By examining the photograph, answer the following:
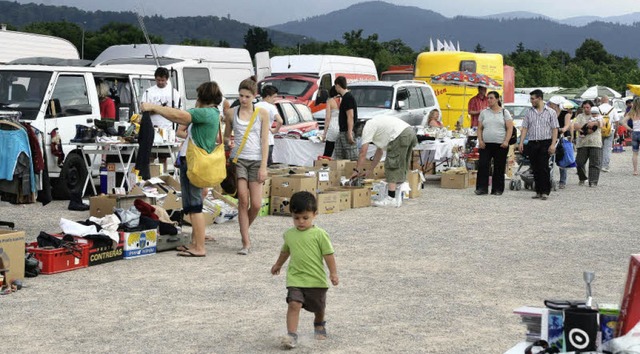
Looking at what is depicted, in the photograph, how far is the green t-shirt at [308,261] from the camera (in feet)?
22.8

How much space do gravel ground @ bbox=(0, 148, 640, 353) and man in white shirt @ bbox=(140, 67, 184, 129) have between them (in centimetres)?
212

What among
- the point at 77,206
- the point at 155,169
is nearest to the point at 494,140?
the point at 155,169

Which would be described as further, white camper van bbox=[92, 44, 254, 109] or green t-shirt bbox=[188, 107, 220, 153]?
white camper van bbox=[92, 44, 254, 109]

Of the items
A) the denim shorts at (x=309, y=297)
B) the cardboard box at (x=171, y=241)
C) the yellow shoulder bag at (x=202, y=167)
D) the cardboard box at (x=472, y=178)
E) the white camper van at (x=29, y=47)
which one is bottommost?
the cardboard box at (x=472, y=178)

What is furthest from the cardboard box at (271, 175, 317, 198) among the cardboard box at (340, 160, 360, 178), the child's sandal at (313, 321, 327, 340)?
the child's sandal at (313, 321, 327, 340)

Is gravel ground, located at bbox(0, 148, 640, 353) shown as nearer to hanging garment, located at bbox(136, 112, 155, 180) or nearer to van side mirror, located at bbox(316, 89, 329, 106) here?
hanging garment, located at bbox(136, 112, 155, 180)

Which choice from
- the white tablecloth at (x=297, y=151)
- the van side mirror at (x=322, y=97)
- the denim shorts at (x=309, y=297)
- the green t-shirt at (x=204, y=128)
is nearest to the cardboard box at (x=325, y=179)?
the white tablecloth at (x=297, y=151)

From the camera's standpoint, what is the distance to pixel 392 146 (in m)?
15.9

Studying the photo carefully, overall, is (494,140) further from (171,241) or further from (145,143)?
(171,241)

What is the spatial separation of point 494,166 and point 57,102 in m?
7.54

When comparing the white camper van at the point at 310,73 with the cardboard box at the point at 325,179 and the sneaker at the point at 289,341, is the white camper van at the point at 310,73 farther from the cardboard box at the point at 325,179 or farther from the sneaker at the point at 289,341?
the sneaker at the point at 289,341

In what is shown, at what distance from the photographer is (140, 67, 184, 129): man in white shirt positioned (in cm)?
1523

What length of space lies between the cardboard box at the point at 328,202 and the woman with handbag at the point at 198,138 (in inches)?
157

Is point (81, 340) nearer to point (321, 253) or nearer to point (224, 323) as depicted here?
point (224, 323)
